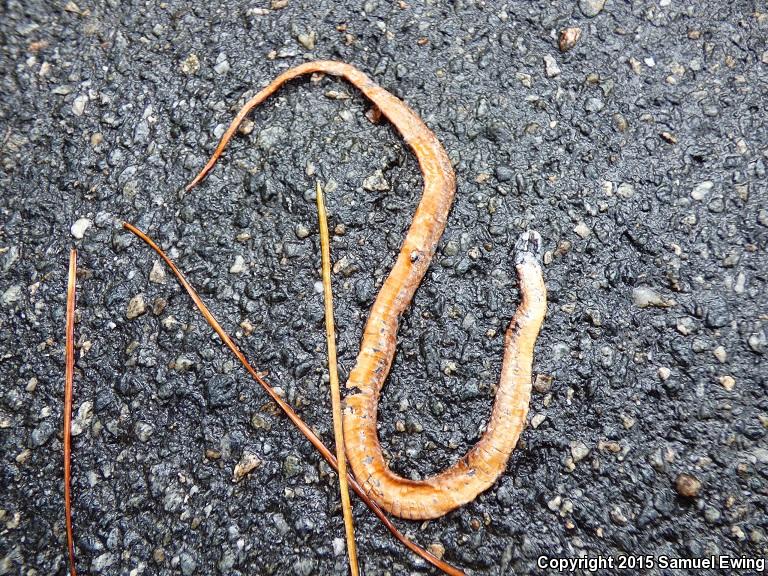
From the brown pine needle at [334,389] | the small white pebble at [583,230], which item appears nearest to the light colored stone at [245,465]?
the brown pine needle at [334,389]

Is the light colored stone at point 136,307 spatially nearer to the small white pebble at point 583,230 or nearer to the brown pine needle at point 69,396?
the brown pine needle at point 69,396

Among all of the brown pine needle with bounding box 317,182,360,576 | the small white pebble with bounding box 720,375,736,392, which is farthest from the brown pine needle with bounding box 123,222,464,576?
the small white pebble with bounding box 720,375,736,392

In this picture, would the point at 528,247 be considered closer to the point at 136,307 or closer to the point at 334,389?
the point at 334,389

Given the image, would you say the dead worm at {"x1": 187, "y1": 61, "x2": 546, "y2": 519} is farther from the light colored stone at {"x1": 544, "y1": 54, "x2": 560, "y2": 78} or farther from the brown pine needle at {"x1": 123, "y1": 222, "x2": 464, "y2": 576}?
the light colored stone at {"x1": 544, "y1": 54, "x2": 560, "y2": 78}

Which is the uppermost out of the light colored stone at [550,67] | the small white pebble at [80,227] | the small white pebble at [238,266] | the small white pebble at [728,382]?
the light colored stone at [550,67]

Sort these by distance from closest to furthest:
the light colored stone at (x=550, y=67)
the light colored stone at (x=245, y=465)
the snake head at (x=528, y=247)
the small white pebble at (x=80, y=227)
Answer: the light colored stone at (x=245, y=465) → the snake head at (x=528, y=247) → the small white pebble at (x=80, y=227) → the light colored stone at (x=550, y=67)

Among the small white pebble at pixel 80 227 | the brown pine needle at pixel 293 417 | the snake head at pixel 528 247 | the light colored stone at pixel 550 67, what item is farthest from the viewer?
the light colored stone at pixel 550 67

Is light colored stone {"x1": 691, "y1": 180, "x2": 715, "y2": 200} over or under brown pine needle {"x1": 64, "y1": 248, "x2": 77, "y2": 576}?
over
